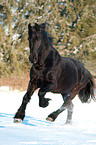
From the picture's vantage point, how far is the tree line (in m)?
20.9

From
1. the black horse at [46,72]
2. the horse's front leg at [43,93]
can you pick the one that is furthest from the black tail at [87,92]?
the horse's front leg at [43,93]

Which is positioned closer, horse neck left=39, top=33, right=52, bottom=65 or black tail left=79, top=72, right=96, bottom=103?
horse neck left=39, top=33, right=52, bottom=65

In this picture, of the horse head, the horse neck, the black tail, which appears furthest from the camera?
the black tail

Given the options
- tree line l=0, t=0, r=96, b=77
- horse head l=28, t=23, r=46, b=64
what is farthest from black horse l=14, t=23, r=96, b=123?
tree line l=0, t=0, r=96, b=77

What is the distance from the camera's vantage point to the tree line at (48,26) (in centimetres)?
2086

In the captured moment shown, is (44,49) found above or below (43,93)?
above

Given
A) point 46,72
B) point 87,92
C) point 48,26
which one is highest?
point 46,72

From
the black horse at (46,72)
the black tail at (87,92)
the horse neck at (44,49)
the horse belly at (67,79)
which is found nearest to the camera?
the black horse at (46,72)

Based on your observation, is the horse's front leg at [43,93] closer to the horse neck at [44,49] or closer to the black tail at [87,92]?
the horse neck at [44,49]

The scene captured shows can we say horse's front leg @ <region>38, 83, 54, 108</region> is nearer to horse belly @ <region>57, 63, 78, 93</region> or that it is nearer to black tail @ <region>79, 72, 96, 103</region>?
horse belly @ <region>57, 63, 78, 93</region>

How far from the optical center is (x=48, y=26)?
21297mm

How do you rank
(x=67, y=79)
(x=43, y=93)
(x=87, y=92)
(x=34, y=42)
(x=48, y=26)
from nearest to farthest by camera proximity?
1. (x=34, y=42)
2. (x=43, y=93)
3. (x=67, y=79)
4. (x=87, y=92)
5. (x=48, y=26)

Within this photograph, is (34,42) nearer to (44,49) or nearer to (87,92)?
(44,49)

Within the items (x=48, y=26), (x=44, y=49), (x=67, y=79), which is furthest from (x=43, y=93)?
(x=48, y=26)
